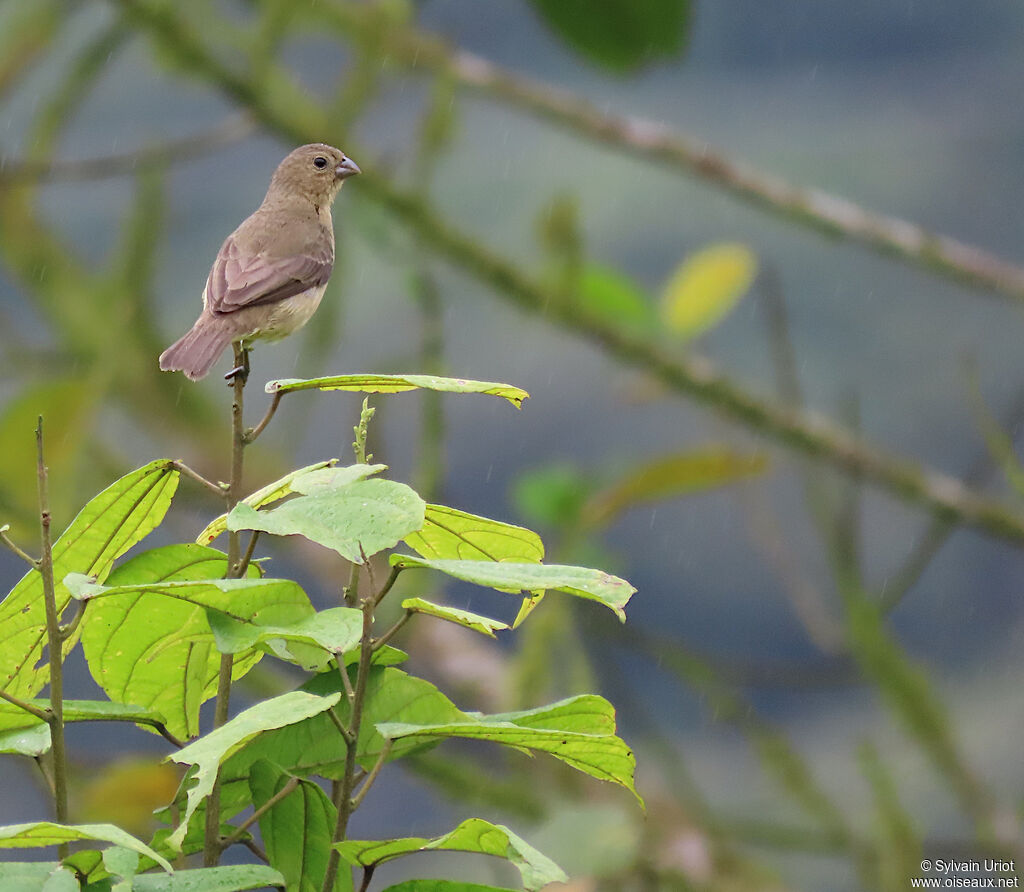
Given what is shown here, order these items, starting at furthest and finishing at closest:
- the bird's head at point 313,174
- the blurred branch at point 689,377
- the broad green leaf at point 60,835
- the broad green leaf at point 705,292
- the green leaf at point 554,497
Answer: the green leaf at point 554,497
the broad green leaf at point 705,292
the blurred branch at point 689,377
the bird's head at point 313,174
the broad green leaf at point 60,835

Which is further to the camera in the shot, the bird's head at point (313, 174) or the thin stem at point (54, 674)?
the bird's head at point (313, 174)

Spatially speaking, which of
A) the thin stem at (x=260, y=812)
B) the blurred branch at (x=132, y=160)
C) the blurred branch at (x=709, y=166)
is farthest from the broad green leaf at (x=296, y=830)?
the blurred branch at (x=709, y=166)

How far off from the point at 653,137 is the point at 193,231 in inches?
103

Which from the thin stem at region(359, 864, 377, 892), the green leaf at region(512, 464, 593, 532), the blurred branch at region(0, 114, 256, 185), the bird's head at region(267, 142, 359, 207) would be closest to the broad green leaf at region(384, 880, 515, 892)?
the thin stem at region(359, 864, 377, 892)

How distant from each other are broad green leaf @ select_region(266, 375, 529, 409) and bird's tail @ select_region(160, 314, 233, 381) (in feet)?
1.72

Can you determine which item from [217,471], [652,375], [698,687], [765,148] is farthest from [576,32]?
[765,148]

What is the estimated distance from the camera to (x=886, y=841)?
208cm

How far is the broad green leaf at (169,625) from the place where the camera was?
1.77 feet

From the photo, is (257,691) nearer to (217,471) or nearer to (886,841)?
(217,471)

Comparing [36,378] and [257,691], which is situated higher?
[36,378]

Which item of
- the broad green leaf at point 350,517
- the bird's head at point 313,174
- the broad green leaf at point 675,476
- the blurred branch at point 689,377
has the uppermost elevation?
the bird's head at point 313,174

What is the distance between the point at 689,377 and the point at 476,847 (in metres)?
1.76

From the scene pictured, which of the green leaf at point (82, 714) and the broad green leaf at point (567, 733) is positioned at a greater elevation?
the broad green leaf at point (567, 733)

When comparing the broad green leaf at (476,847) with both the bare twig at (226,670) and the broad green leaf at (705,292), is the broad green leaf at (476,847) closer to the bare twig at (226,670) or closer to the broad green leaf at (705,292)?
the bare twig at (226,670)
